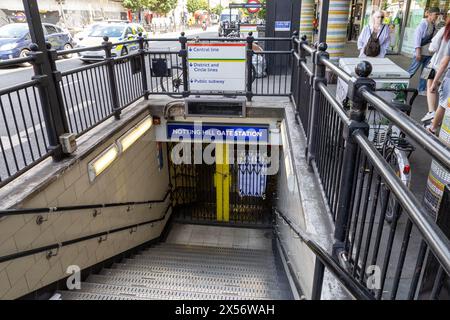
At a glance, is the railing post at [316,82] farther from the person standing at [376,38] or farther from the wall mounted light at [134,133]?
the person standing at [376,38]

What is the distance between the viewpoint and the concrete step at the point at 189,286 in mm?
4438

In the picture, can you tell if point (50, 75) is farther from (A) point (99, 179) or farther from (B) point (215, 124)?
(B) point (215, 124)

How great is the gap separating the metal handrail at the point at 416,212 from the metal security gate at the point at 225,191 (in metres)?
8.19

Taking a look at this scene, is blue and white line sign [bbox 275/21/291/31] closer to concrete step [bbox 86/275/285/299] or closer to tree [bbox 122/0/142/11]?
concrete step [bbox 86/275/285/299]

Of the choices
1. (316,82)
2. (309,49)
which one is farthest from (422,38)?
(316,82)

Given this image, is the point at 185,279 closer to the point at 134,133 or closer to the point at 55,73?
the point at 134,133

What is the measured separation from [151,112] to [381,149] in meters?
4.70

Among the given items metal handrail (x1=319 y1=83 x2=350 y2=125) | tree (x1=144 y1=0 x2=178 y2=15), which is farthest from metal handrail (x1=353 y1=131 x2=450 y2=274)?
tree (x1=144 y1=0 x2=178 y2=15)

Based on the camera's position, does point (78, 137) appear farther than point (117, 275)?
No

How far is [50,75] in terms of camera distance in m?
3.81

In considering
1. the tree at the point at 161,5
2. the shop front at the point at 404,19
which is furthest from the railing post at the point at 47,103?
the tree at the point at 161,5

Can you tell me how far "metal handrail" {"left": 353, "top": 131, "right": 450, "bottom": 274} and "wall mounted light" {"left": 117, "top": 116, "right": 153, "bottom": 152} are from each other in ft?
14.7

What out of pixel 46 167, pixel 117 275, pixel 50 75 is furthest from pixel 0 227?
pixel 117 275
